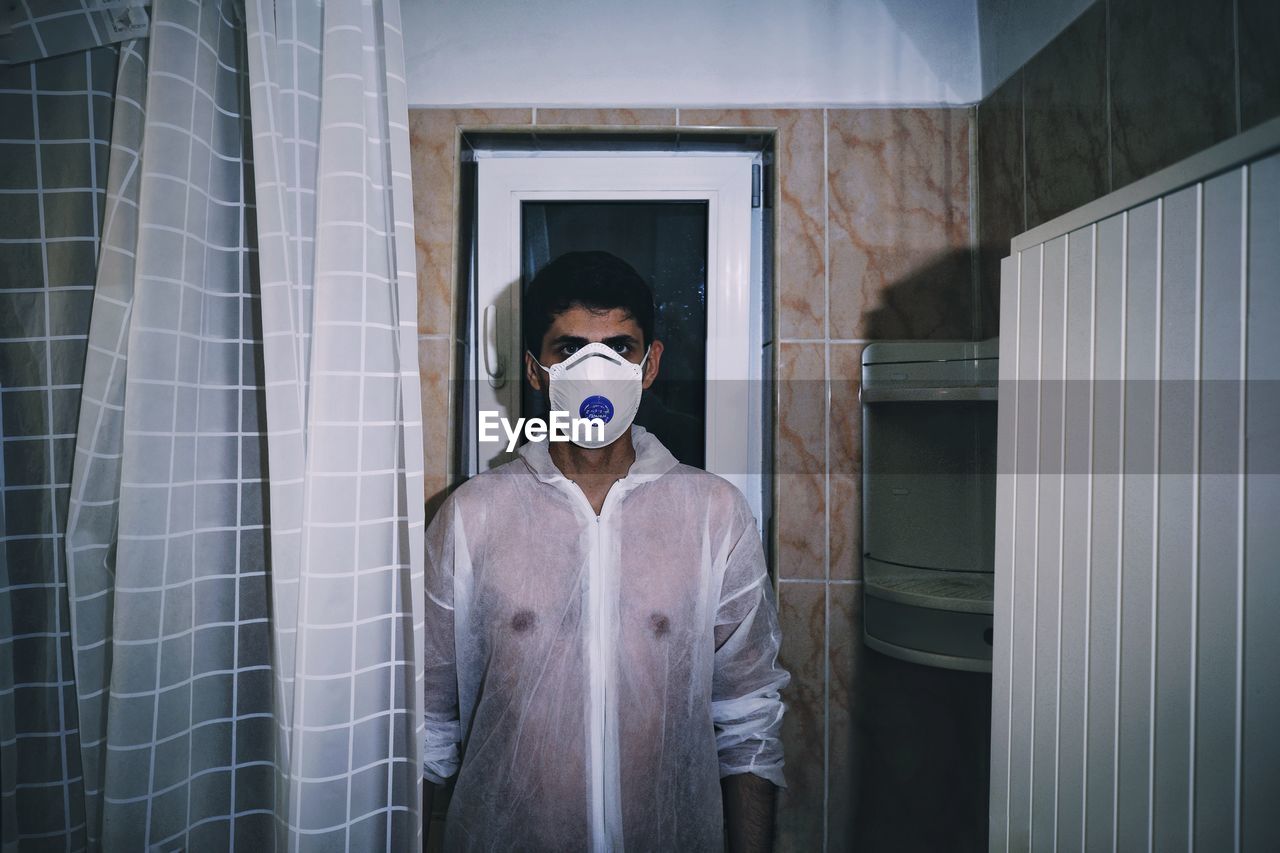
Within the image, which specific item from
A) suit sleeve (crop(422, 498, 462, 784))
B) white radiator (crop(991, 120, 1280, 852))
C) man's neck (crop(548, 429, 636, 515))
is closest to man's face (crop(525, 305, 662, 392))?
man's neck (crop(548, 429, 636, 515))

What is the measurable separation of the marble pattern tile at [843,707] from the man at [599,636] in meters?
0.19

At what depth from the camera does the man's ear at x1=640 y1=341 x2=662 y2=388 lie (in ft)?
3.81

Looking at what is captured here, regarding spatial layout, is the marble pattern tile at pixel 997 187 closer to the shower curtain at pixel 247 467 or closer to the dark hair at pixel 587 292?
the dark hair at pixel 587 292

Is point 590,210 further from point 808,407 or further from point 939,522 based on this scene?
point 939,522

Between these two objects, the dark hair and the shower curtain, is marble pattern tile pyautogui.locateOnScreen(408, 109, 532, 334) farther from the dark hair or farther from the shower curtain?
the shower curtain

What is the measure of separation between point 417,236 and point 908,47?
3.30 feet

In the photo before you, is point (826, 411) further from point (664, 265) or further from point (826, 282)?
point (664, 265)

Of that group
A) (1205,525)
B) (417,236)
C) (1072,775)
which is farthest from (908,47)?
(1072,775)

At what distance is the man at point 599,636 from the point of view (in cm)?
99

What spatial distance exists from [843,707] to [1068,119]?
3.47 ft

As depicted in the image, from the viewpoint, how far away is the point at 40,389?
656 millimetres

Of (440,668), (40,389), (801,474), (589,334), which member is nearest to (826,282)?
(801,474)

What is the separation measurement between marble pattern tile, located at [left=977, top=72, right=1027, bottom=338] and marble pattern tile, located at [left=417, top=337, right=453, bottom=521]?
1.01 metres

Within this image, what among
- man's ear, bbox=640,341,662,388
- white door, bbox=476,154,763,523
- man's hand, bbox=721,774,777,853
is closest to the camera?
man's hand, bbox=721,774,777,853
